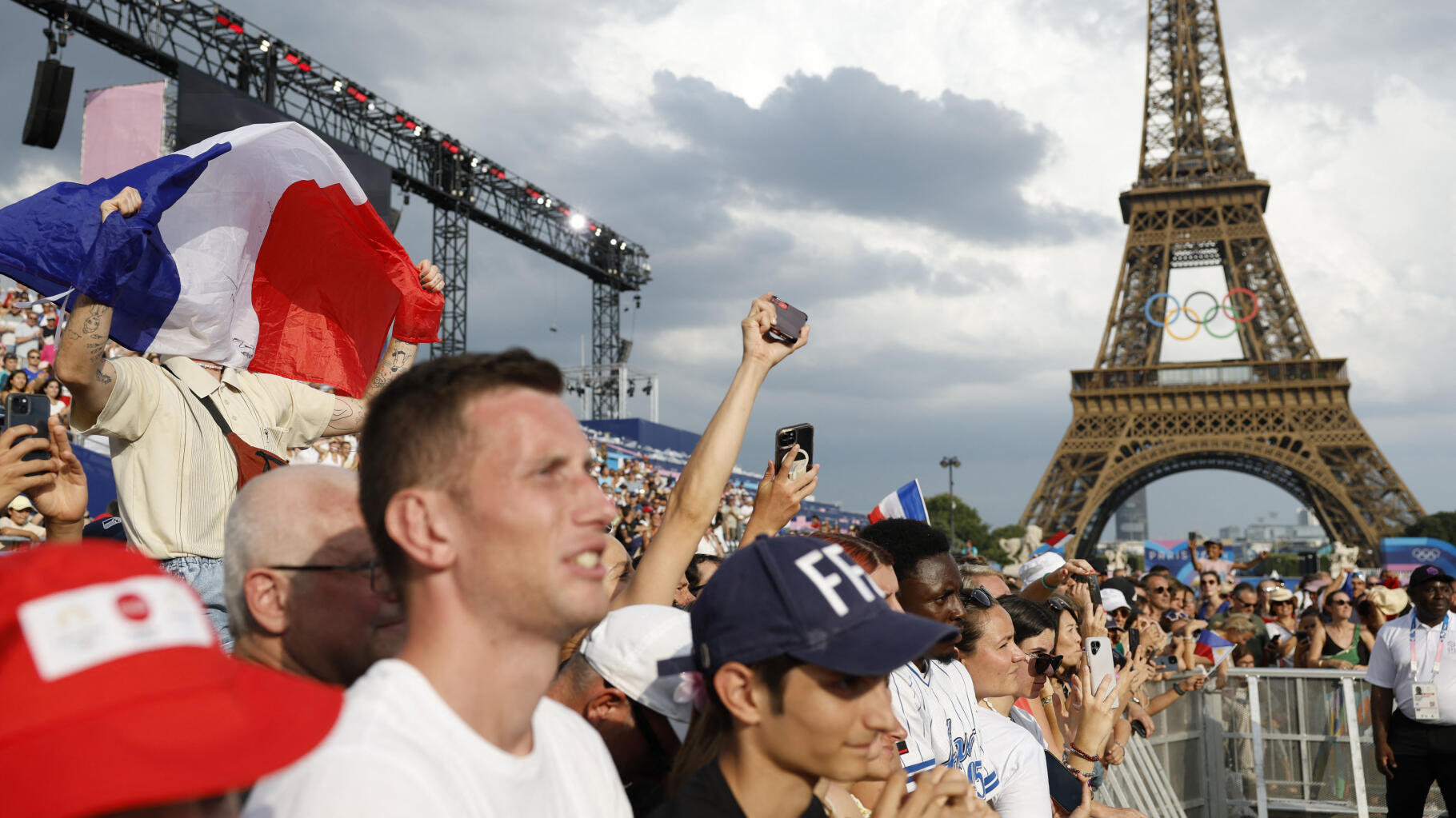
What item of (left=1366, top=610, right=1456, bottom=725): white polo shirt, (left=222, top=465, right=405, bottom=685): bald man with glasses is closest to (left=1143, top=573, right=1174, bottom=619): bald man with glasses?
(left=1366, top=610, right=1456, bottom=725): white polo shirt

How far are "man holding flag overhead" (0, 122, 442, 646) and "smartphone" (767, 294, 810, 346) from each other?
3.76ft

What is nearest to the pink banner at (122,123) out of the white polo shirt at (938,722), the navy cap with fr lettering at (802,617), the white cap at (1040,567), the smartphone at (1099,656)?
the white cap at (1040,567)

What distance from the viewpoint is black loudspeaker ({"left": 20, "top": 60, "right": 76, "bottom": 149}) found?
535 inches

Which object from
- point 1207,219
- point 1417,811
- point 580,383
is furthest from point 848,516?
point 1417,811

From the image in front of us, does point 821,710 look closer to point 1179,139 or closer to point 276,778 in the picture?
point 276,778

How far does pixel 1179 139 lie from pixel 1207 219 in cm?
349

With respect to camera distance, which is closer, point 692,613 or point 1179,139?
point 692,613

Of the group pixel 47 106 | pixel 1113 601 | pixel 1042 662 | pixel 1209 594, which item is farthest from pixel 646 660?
pixel 47 106

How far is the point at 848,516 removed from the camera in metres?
47.1

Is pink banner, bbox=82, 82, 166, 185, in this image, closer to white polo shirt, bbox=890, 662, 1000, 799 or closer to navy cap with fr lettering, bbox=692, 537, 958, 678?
white polo shirt, bbox=890, 662, 1000, 799

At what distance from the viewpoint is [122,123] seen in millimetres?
17266

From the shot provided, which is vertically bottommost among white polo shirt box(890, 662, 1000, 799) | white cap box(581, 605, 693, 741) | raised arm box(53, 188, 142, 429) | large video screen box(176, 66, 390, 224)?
white polo shirt box(890, 662, 1000, 799)

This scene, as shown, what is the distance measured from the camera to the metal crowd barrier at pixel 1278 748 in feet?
25.8

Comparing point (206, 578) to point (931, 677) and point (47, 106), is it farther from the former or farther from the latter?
point (47, 106)
